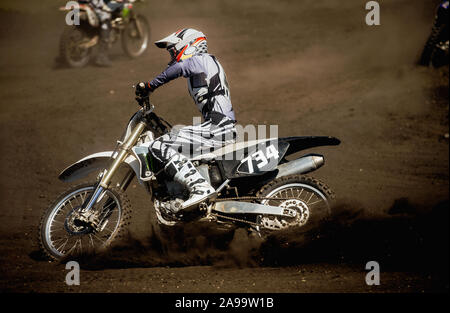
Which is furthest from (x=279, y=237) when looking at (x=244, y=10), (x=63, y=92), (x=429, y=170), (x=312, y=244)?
(x=244, y=10)

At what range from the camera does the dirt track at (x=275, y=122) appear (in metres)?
4.50

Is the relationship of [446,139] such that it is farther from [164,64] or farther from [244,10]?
[244,10]

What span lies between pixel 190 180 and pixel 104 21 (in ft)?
24.8

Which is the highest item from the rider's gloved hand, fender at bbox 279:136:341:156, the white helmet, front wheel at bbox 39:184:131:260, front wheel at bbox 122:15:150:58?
front wheel at bbox 122:15:150:58

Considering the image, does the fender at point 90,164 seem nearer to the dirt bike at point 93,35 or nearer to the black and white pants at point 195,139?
the black and white pants at point 195,139

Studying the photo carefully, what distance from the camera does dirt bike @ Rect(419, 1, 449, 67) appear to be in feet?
33.6

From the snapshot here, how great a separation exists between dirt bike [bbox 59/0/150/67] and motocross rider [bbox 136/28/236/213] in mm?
6682

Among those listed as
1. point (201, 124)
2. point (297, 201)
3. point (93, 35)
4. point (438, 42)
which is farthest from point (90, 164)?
point (438, 42)

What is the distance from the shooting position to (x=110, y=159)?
4738mm

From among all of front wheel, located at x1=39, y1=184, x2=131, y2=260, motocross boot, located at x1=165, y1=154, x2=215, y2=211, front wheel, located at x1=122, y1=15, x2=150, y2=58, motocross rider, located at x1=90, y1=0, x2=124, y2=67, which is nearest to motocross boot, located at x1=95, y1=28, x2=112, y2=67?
motocross rider, located at x1=90, y1=0, x2=124, y2=67

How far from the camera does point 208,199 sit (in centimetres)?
465

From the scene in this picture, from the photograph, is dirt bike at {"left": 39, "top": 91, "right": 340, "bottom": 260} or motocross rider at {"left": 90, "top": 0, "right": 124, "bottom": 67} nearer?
dirt bike at {"left": 39, "top": 91, "right": 340, "bottom": 260}

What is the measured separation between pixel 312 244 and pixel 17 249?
2828 millimetres

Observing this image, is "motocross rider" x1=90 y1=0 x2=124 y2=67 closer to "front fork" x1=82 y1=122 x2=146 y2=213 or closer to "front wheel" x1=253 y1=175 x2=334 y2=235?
"front fork" x1=82 y1=122 x2=146 y2=213
